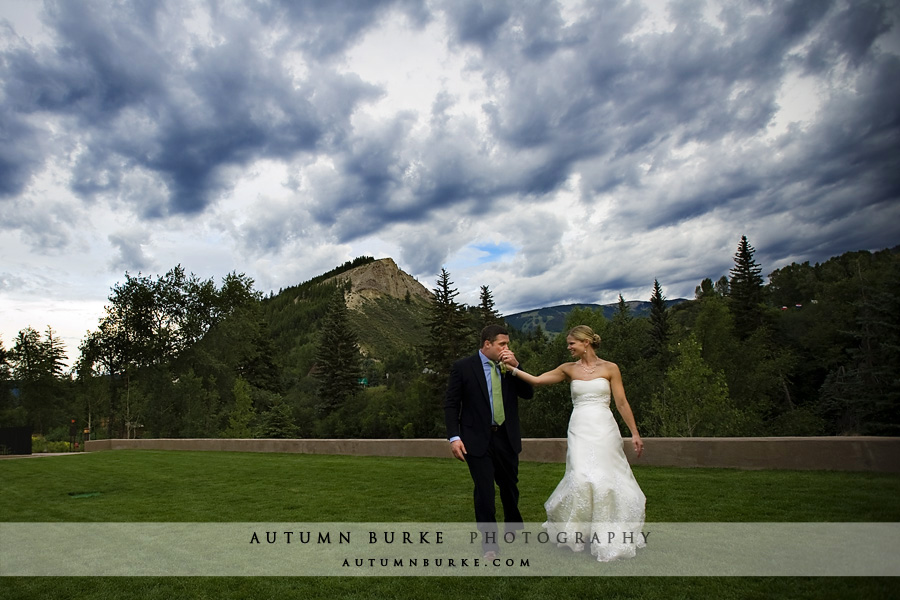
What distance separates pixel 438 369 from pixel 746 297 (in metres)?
34.7

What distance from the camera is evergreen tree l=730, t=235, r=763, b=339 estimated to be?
200ft

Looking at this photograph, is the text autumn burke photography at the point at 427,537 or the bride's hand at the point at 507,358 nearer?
the text autumn burke photography at the point at 427,537

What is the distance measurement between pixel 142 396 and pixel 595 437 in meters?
48.7

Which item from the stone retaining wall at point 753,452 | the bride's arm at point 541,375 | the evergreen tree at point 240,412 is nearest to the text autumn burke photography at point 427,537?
the bride's arm at point 541,375

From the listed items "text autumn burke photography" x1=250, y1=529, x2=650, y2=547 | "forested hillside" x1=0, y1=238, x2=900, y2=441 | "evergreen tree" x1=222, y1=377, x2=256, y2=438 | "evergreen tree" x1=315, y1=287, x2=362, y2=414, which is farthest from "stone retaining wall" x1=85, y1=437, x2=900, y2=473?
"evergreen tree" x1=315, y1=287, x2=362, y2=414

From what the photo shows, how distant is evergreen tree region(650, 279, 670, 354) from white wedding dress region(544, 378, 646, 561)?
60.8 meters

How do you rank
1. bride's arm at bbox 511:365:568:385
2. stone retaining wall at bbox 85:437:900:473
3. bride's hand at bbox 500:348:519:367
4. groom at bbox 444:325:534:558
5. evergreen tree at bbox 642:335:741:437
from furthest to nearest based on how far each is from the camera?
evergreen tree at bbox 642:335:741:437
stone retaining wall at bbox 85:437:900:473
bride's arm at bbox 511:365:568:385
bride's hand at bbox 500:348:519:367
groom at bbox 444:325:534:558

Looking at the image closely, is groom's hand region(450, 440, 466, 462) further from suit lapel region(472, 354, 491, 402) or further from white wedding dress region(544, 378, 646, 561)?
white wedding dress region(544, 378, 646, 561)

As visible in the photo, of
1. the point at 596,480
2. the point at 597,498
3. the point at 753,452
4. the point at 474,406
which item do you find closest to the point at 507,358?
the point at 474,406

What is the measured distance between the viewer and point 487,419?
4.98m

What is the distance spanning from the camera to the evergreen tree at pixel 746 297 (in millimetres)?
61094

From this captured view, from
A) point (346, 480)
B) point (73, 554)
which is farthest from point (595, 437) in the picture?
point (346, 480)

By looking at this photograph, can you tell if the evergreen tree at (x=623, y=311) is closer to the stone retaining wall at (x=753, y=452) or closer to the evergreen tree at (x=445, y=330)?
the evergreen tree at (x=445, y=330)

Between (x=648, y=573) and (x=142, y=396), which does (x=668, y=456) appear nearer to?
(x=648, y=573)
